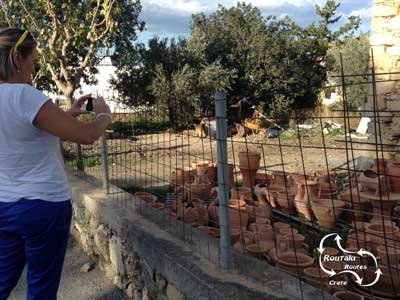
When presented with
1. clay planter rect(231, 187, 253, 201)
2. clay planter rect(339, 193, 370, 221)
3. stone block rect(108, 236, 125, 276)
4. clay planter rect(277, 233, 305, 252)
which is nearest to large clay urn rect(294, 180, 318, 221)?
clay planter rect(339, 193, 370, 221)

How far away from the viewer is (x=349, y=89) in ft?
56.2

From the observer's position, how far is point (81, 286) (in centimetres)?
358

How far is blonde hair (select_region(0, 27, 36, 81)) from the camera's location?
1.93 meters

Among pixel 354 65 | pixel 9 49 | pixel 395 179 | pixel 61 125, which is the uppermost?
pixel 354 65

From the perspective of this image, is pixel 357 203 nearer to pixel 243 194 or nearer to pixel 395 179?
pixel 395 179

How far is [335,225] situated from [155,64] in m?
13.4

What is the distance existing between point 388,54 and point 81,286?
6.14 meters

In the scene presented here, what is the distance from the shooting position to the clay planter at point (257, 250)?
3.24 meters

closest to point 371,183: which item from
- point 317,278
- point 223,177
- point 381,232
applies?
point 381,232

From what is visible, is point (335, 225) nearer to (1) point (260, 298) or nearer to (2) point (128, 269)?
(2) point (128, 269)

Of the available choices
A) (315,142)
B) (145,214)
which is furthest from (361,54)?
(145,214)

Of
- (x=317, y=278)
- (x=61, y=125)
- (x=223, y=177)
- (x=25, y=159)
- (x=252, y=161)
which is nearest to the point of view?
(x=61, y=125)

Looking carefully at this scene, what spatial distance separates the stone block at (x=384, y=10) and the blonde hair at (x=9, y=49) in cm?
654

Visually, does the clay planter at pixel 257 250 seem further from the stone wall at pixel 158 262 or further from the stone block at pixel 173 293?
the stone block at pixel 173 293
